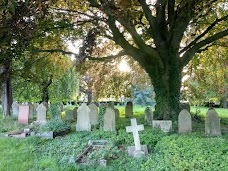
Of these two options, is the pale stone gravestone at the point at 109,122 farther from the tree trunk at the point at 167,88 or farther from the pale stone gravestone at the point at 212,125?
the pale stone gravestone at the point at 212,125

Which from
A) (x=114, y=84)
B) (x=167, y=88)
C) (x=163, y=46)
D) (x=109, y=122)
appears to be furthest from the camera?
(x=114, y=84)

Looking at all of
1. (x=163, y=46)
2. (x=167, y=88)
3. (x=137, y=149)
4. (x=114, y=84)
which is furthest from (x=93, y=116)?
(x=114, y=84)

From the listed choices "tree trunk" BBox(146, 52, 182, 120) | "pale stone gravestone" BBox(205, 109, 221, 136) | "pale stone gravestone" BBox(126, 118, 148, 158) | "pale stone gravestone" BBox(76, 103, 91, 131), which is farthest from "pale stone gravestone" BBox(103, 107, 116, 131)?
"pale stone gravestone" BBox(205, 109, 221, 136)

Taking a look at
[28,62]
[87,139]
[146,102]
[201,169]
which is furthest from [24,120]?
[146,102]

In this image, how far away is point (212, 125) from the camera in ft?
26.5

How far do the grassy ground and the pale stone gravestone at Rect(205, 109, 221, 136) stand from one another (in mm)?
1592

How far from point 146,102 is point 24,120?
23286 mm

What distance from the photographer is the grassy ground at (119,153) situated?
508 centimetres

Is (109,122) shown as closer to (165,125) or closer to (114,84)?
(165,125)

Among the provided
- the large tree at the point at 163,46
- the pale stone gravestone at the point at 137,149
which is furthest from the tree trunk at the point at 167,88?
the pale stone gravestone at the point at 137,149

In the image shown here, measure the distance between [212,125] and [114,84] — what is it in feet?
33.7

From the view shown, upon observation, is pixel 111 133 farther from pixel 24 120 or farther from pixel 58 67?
pixel 58 67

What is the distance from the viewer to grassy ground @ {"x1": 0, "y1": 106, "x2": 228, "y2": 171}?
5084mm

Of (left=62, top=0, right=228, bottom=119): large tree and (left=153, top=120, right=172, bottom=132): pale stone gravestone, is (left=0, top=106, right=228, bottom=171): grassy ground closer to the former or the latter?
(left=153, top=120, right=172, bottom=132): pale stone gravestone
